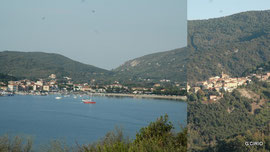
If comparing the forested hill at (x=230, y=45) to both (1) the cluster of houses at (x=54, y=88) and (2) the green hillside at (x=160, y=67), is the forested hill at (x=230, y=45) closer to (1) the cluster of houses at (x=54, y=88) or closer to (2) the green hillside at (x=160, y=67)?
(2) the green hillside at (x=160, y=67)

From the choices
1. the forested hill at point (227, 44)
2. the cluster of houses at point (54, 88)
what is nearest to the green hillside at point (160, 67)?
the cluster of houses at point (54, 88)

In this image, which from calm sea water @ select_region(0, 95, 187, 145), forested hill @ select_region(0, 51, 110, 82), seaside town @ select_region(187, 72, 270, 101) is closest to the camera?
seaside town @ select_region(187, 72, 270, 101)

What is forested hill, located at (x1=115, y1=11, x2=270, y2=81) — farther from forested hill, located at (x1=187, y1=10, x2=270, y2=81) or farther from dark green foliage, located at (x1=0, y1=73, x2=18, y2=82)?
dark green foliage, located at (x1=0, y1=73, x2=18, y2=82)

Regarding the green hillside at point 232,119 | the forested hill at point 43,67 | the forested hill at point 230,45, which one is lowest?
the green hillside at point 232,119

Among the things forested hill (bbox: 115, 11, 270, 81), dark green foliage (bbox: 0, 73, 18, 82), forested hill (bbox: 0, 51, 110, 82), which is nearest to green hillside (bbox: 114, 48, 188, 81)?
forested hill (bbox: 0, 51, 110, 82)

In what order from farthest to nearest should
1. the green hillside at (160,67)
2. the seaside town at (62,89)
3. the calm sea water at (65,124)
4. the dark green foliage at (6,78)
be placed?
the green hillside at (160,67), the dark green foliage at (6,78), the seaside town at (62,89), the calm sea water at (65,124)

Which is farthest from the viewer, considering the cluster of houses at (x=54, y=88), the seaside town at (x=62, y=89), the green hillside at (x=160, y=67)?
the green hillside at (x=160, y=67)

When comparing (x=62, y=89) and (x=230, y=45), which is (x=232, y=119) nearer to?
(x=230, y=45)
